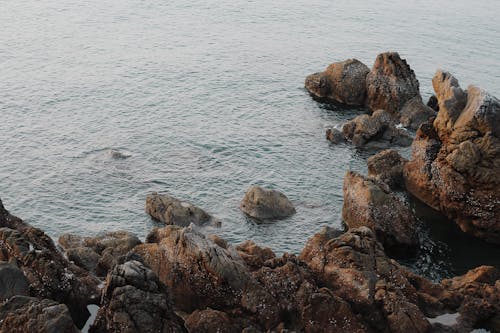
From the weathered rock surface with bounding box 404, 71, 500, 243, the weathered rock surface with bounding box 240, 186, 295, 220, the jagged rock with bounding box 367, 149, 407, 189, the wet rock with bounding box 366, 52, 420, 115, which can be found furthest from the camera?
the wet rock with bounding box 366, 52, 420, 115

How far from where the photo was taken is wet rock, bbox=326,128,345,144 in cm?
7544

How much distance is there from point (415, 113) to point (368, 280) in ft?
152

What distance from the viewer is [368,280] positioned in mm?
38625

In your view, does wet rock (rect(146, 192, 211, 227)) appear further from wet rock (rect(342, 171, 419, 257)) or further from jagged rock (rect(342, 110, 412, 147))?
jagged rock (rect(342, 110, 412, 147))

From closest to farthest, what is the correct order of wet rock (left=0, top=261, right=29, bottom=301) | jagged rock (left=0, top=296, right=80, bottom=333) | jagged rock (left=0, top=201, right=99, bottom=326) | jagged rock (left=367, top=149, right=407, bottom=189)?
1. jagged rock (left=0, top=296, right=80, bottom=333)
2. wet rock (left=0, top=261, right=29, bottom=301)
3. jagged rock (left=0, top=201, right=99, bottom=326)
4. jagged rock (left=367, top=149, right=407, bottom=189)

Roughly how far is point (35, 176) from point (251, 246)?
30062 mm

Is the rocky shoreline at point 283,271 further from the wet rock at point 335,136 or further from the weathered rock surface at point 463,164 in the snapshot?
the wet rock at point 335,136

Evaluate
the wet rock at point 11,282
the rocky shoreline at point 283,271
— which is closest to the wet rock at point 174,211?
the rocky shoreline at point 283,271

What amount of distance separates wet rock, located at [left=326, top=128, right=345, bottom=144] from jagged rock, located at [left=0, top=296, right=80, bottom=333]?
164 feet

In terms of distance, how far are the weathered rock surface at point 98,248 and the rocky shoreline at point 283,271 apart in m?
0.11

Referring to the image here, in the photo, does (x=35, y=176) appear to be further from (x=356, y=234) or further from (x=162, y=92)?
(x=356, y=234)

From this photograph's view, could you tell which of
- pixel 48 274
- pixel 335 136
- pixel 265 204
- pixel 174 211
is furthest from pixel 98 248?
pixel 335 136

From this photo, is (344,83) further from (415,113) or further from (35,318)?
(35,318)

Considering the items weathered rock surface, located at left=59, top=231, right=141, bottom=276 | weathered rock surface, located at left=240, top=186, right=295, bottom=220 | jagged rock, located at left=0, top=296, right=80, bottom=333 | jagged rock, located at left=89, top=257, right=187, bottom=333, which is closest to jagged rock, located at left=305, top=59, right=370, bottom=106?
weathered rock surface, located at left=240, top=186, right=295, bottom=220
